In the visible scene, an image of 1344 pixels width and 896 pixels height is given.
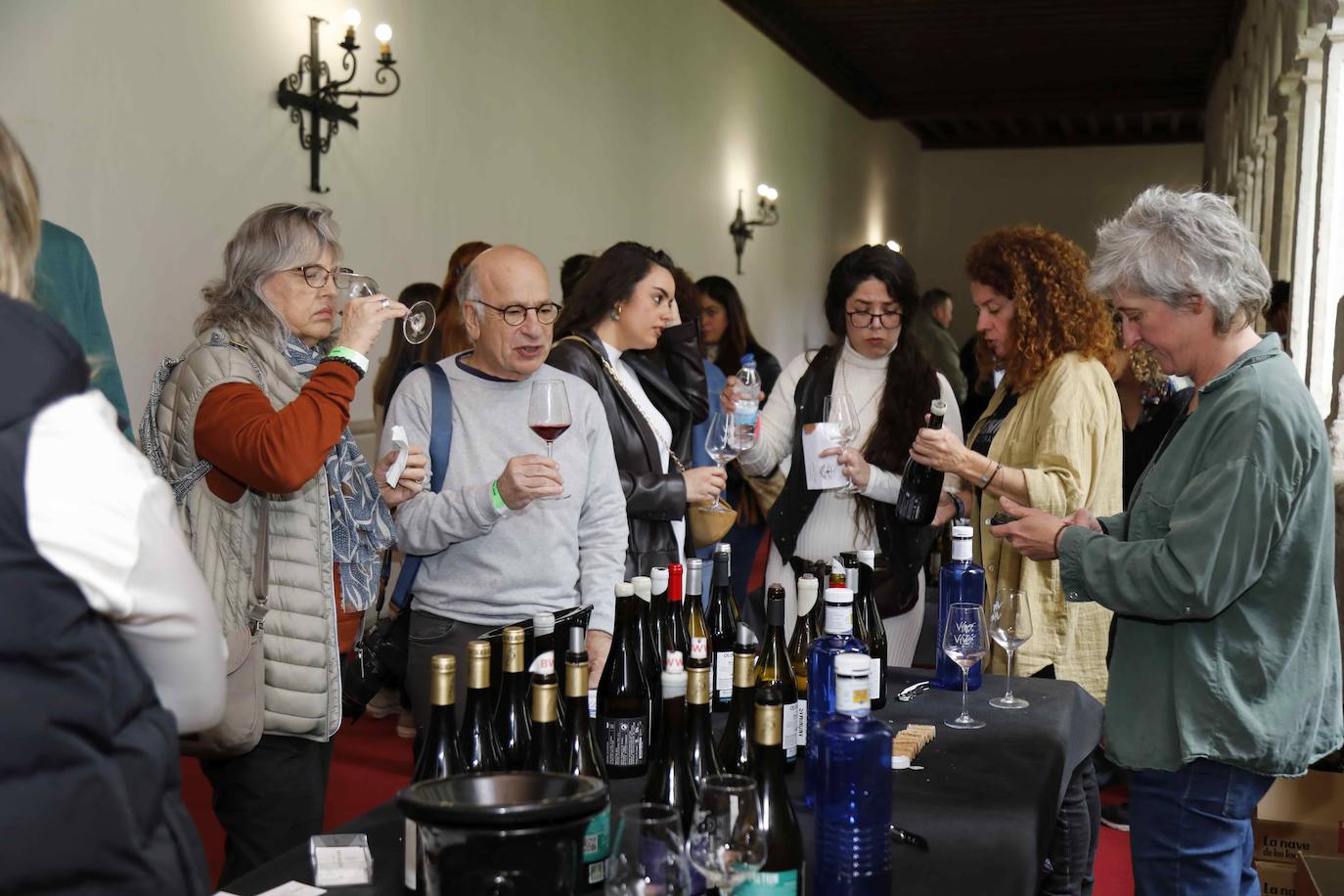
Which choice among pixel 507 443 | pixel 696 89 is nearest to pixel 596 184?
pixel 696 89

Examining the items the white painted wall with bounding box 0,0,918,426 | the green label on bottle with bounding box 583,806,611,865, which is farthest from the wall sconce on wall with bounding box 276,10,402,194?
the green label on bottle with bounding box 583,806,611,865

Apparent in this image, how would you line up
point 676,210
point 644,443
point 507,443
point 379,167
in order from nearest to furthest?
point 507,443 → point 644,443 → point 379,167 → point 676,210

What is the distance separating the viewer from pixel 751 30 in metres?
10.2

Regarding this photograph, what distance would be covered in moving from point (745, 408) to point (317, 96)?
94.1 inches

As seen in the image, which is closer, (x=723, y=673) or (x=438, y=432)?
(x=723, y=673)

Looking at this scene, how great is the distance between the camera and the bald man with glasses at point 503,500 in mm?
2518

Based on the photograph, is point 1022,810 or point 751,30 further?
point 751,30

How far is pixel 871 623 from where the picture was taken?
2.58 m

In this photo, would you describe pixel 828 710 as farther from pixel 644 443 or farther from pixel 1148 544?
pixel 644 443

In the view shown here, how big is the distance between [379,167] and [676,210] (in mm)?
3709

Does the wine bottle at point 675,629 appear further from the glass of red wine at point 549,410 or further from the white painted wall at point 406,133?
the white painted wall at point 406,133

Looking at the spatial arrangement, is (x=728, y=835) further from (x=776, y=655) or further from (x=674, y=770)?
(x=776, y=655)

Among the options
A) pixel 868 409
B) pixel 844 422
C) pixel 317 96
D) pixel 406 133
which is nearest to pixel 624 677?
pixel 844 422

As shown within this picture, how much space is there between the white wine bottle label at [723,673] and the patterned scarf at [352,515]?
27.9 inches
